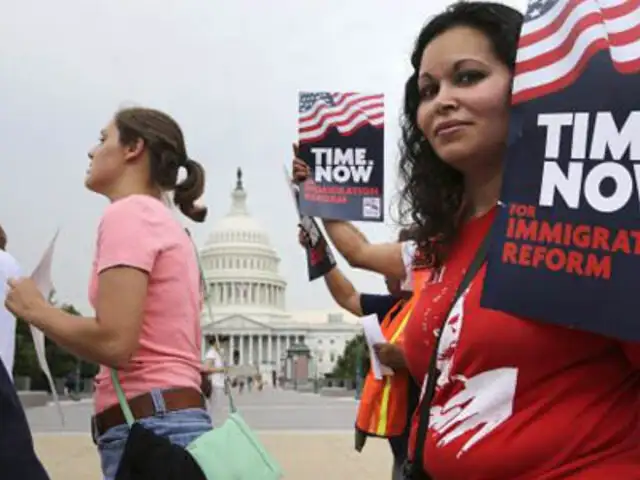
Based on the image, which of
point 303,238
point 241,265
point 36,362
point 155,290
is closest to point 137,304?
point 155,290

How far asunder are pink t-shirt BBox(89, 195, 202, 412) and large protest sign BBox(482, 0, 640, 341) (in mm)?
1442

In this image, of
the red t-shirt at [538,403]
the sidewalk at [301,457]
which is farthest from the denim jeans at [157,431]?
A: the sidewalk at [301,457]

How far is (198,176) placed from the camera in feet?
11.3

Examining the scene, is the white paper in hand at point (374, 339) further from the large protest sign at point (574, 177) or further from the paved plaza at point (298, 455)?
the paved plaza at point (298, 455)

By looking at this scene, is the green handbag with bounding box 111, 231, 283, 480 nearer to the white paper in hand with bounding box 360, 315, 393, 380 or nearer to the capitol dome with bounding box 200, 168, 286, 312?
the white paper in hand with bounding box 360, 315, 393, 380

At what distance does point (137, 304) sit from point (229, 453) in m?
0.49

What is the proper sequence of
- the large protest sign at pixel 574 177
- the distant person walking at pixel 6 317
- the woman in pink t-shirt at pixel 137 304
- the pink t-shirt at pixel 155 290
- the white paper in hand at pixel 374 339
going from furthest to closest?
1. the white paper in hand at pixel 374 339
2. the distant person walking at pixel 6 317
3. the pink t-shirt at pixel 155 290
4. the woman in pink t-shirt at pixel 137 304
5. the large protest sign at pixel 574 177

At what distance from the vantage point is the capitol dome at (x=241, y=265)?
379 feet

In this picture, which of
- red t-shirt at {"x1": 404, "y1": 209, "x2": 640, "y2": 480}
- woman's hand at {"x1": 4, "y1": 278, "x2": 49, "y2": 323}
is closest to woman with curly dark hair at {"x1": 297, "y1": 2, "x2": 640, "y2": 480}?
red t-shirt at {"x1": 404, "y1": 209, "x2": 640, "y2": 480}

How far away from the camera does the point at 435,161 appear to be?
97.8 inches

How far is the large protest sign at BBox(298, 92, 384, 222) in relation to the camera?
3.94m

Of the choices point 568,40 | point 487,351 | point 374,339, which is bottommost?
point 374,339

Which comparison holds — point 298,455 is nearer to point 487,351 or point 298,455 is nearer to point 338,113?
point 338,113

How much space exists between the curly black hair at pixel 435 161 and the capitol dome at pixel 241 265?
109m
